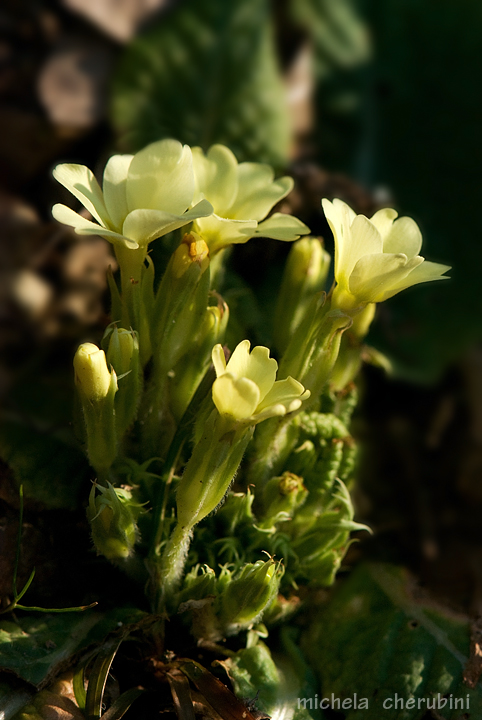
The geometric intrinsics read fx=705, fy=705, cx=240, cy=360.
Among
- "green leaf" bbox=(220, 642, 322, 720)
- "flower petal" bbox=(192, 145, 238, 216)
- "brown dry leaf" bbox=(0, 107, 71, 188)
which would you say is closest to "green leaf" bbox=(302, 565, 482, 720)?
"green leaf" bbox=(220, 642, 322, 720)

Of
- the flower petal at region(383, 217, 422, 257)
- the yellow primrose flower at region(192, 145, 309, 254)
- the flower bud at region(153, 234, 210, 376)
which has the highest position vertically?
the flower petal at region(383, 217, 422, 257)

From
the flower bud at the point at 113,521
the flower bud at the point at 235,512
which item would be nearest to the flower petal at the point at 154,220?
the flower bud at the point at 113,521

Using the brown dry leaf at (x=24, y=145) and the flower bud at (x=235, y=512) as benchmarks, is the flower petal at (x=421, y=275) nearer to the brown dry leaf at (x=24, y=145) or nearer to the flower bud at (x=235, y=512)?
the flower bud at (x=235, y=512)

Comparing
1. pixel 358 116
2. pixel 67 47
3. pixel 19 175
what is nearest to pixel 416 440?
pixel 358 116

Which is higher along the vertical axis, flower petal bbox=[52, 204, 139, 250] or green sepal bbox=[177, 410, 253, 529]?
flower petal bbox=[52, 204, 139, 250]

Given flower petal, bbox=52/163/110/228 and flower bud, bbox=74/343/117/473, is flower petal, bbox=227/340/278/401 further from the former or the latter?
flower petal, bbox=52/163/110/228
